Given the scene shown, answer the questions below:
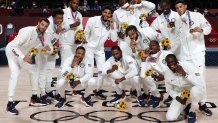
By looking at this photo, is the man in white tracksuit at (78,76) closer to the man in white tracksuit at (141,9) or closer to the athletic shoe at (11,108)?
the athletic shoe at (11,108)

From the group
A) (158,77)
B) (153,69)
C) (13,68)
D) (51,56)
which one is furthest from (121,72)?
(13,68)

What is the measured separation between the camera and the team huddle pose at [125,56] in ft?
17.3

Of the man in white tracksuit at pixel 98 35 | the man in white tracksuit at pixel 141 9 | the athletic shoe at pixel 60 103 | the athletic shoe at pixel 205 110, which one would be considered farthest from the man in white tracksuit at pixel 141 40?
the athletic shoe at pixel 60 103

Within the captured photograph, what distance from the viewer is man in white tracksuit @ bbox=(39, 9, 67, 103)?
6234mm

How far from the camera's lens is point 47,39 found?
598 cm

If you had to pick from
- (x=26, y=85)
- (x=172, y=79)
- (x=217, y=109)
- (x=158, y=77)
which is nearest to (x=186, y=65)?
(x=172, y=79)

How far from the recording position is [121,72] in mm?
6398

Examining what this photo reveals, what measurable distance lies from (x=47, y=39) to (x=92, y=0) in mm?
14386

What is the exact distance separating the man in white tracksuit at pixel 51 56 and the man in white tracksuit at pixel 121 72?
980 millimetres

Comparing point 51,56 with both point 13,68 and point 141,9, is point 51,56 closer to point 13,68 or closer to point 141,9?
point 13,68

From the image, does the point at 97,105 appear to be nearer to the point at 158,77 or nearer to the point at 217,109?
the point at 158,77

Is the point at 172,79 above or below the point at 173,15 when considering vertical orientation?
below

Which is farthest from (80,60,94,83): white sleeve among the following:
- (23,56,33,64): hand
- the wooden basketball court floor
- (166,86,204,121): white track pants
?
(166,86,204,121): white track pants

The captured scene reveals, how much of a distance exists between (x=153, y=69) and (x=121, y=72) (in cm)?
64
